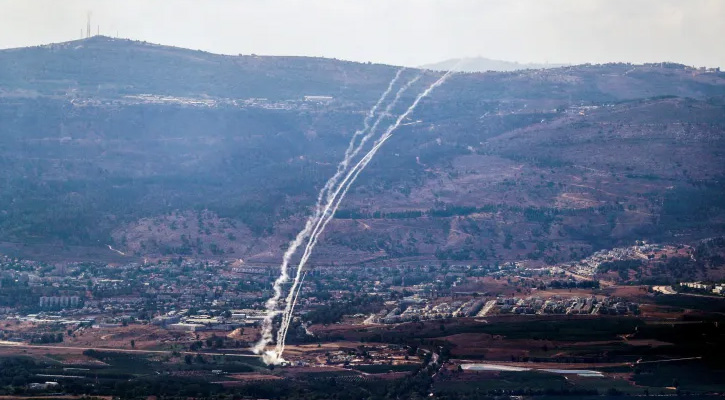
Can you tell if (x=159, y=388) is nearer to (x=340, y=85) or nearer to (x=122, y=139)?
(x=122, y=139)

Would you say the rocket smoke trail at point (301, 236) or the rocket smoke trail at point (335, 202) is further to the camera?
the rocket smoke trail at point (301, 236)

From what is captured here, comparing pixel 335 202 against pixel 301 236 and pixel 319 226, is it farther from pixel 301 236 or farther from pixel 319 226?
pixel 301 236

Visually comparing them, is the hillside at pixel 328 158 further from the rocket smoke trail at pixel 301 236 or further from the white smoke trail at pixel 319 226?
the white smoke trail at pixel 319 226

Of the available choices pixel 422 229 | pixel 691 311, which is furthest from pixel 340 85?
pixel 691 311

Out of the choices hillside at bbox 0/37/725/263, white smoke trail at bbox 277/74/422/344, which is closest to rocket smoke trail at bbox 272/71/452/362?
white smoke trail at bbox 277/74/422/344

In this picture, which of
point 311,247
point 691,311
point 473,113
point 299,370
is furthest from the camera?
point 473,113

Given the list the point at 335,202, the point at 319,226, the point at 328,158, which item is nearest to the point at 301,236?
the point at 319,226

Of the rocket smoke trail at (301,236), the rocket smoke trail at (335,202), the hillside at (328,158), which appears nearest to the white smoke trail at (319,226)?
the rocket smoke trail at (335,202)
